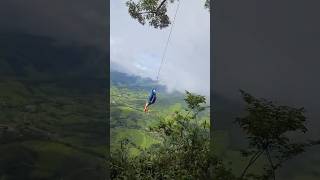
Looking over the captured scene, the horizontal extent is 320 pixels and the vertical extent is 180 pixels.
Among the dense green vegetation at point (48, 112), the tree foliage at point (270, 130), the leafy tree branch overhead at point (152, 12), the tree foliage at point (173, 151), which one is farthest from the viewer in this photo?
the leafy tree branch overhead at point (152, 12)

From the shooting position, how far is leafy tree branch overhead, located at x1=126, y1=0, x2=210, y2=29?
269 inches

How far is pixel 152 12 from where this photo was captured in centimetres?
684

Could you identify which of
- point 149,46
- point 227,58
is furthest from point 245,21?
point 149,46

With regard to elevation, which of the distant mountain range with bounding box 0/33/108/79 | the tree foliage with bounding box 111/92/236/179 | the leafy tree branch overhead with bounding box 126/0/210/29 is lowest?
the tree foliage with bounding box 111/92/236/179

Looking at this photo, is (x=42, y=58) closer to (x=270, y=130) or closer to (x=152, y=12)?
(x=152, y=12)

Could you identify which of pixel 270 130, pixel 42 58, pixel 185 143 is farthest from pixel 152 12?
pixel 270 130

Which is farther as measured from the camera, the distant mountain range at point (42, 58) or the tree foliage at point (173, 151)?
the tree foliage at point (173, 151)

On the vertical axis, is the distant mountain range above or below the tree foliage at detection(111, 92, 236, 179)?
above

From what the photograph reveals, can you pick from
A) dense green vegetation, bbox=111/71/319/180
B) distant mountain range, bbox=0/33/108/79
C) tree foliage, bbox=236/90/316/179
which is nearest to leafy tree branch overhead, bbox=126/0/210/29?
dense green vegetation, bbox=111/71/319/180

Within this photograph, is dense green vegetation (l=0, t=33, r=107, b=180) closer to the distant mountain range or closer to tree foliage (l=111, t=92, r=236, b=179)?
the distant mountain range

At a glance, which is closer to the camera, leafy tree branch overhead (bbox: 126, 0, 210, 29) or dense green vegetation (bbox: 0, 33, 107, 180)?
dense green vegetation (bbox: 0, 33, 107, 180)

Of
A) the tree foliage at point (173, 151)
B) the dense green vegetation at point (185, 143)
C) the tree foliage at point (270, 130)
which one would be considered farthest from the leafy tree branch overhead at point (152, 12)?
the tree foliage at point (270, 130)

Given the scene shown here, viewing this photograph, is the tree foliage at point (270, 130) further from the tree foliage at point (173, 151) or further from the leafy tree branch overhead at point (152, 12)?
the leafy tree branch overhead at point (152, 12)

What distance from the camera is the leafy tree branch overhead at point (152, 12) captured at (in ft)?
22.4
